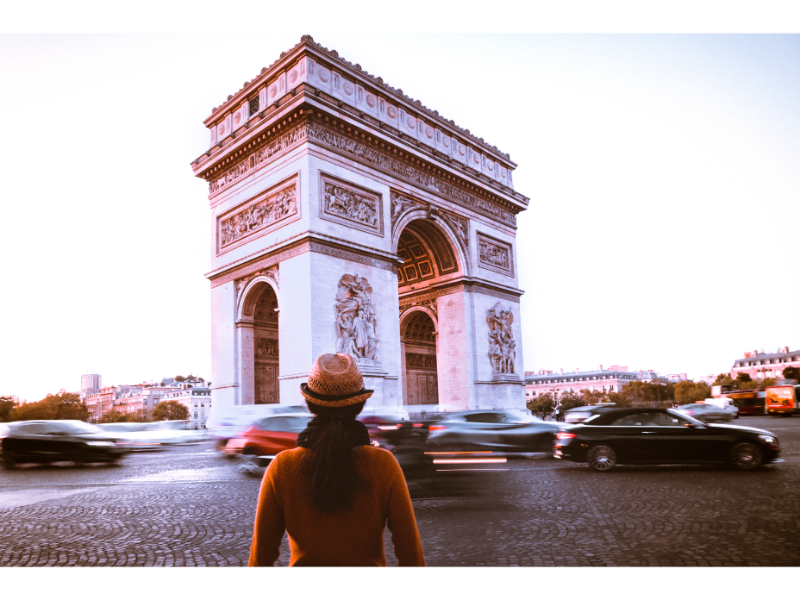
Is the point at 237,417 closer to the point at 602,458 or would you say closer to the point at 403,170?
the point at 602,458

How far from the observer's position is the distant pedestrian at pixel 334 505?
6.61 ft

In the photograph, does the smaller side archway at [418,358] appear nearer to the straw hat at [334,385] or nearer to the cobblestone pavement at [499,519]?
the cobblestone pavement at [499,519]

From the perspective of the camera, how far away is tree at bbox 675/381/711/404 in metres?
53.7

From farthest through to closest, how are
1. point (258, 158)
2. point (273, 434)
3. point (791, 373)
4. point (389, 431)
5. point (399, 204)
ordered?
1. point (791, 373)
2. point (399, 204)
3. point (258, 158)
4. point (273, 434)
5. point (389, 431)

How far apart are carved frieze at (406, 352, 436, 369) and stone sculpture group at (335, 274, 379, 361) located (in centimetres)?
793

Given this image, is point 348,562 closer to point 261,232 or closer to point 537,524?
point 537,524

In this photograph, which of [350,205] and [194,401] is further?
[194,401]

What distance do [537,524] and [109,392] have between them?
14.0m

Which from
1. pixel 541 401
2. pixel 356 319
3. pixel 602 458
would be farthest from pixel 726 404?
pixel 541 401

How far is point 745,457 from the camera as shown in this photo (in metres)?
9.95

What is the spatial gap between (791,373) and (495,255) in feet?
103

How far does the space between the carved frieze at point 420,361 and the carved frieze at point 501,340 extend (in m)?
4.41

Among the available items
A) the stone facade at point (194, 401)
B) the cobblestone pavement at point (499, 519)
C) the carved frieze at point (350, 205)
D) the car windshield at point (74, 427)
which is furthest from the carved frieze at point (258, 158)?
the cobblestone pavement at point (499, 519)

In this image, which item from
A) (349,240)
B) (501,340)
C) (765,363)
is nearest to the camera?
(349,240)
